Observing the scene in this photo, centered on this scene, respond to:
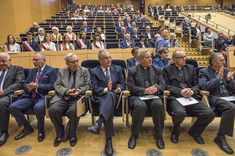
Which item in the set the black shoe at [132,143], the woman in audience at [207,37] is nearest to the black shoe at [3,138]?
the black shoe at [132,143]

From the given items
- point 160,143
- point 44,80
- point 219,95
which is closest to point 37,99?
point 44,80

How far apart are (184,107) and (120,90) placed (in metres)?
0.75

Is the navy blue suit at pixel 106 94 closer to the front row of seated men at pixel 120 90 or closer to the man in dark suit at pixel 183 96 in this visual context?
the front row of seated men at pixel 120 90

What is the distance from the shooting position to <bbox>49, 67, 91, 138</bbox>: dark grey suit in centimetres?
179

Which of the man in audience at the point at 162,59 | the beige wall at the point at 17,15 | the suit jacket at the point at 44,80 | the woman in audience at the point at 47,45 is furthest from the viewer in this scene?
the beige wall at the point at 17,15

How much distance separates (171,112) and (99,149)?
0.88 m

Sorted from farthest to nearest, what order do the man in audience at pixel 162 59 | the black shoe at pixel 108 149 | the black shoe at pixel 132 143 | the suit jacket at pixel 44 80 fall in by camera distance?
the man in audience at pixel 162 59, the suit jacket at pixel 44 80, the black shoe at pixel 132 143, the black shoe at pixel 108 149

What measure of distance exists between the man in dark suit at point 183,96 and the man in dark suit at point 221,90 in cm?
12

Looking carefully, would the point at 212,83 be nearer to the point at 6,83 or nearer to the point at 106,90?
the point at 106,90

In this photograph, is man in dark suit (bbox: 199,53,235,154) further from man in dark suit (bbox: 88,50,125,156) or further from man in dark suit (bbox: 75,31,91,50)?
man in dark suit (bbox: 75,31,91,50)

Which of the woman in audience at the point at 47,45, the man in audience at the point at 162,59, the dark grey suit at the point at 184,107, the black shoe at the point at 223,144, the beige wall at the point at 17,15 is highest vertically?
the beige wall at the point at 17,15

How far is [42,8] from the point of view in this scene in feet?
30.8

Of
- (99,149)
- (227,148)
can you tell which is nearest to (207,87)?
(227,148)

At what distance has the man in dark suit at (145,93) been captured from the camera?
67.5 inches
